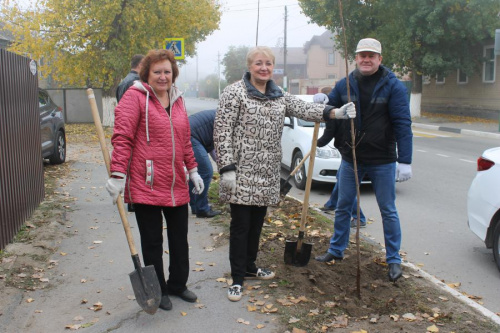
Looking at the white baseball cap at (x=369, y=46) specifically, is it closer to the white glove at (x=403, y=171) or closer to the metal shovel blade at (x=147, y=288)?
the white glove at (x=403, y=171)

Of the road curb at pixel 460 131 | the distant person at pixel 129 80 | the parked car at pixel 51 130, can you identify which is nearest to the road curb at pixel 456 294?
the distant person at pixel 129 80

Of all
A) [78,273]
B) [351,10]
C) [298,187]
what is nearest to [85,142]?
[298,187]

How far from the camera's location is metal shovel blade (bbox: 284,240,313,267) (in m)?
4.80

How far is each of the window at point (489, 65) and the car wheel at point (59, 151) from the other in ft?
70.6

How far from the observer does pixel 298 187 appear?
950cm

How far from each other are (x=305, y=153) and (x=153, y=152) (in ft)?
18.3

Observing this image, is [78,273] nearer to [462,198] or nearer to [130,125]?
[130,125]

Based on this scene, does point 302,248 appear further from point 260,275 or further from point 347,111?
point 347,111

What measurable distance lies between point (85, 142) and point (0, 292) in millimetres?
12893

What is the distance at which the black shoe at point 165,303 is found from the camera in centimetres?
406

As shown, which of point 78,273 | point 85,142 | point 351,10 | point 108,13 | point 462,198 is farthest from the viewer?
point 351,10

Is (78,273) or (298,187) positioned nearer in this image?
(78,273)

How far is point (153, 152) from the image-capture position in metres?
3.81

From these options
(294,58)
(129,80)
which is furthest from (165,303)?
(294,58)
